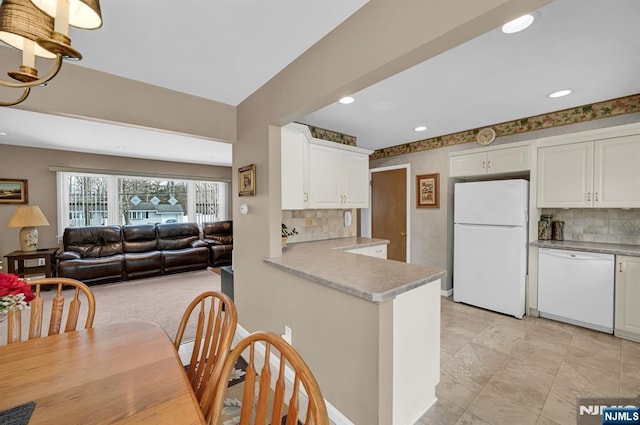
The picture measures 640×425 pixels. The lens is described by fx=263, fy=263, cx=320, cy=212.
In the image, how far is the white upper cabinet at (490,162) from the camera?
123 inches

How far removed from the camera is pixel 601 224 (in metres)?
2.93

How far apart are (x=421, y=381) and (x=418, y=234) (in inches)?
111

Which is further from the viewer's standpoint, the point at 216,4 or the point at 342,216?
the point at 342,216

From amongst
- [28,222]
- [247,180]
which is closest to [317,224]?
[247,180]

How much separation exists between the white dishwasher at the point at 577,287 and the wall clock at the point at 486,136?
1496 millimetres

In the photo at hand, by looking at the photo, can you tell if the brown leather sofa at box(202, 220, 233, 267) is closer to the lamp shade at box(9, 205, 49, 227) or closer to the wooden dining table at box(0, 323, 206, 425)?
the lamp shade at box(9, 205, 49, 227)

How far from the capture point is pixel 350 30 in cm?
146

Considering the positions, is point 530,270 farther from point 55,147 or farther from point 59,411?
point 55,147

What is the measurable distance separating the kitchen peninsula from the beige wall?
18.1 feet

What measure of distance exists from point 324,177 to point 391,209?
1904mm

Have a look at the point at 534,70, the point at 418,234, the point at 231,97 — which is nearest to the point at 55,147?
the point at 231,97

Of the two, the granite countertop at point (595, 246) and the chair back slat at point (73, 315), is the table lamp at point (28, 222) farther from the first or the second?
the granite countertop at point (595, 246)

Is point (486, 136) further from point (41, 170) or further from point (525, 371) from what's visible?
point (41, 170)

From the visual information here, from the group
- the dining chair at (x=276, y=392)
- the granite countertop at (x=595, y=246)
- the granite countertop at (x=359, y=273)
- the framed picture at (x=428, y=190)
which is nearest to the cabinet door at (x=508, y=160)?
the framed picture at (x=428, y=190)
